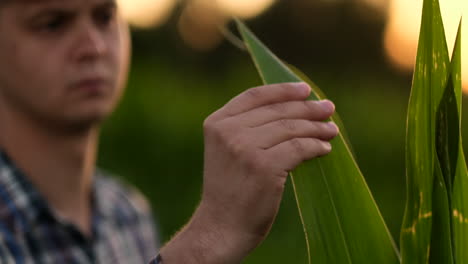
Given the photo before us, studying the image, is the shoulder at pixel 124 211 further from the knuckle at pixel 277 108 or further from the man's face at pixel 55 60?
the knuckle at pixel 277 108

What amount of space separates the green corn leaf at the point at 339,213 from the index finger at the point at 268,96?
0.03 m

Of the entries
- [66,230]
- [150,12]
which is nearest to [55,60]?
[66,230]

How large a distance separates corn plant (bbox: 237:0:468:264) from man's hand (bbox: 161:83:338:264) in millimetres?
28

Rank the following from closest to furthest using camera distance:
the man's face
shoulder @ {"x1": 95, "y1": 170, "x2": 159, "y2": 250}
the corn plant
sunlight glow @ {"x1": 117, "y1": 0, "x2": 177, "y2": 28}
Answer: the corn plant
the man's face
shoulder @ {"x1": 95, "y1": 170, "x2": 159, "y2": 250}
sunlight glow @ {"x1": 117, "y1": 0, "x2": 177, "y2": 28}

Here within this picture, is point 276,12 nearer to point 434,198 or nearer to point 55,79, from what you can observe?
point 55,79

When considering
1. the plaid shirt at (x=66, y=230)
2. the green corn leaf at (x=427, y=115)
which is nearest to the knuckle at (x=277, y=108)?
the green corn leaf at (x=427, y=115)

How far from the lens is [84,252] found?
88.3 inches

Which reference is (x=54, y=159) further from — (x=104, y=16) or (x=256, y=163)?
(x=256, y=163)

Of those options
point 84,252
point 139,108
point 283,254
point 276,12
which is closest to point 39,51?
point 84,252

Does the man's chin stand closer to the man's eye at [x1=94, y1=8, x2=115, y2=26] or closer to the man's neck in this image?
the man's neck

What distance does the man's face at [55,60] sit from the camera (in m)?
1.95

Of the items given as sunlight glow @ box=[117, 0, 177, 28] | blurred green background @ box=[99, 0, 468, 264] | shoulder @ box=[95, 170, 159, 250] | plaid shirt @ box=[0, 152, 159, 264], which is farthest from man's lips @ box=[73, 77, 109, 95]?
sunlight glow @ box=[117, 0, 177, 28]

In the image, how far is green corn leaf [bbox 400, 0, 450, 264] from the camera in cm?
88

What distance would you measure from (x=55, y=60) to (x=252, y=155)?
114 cm
